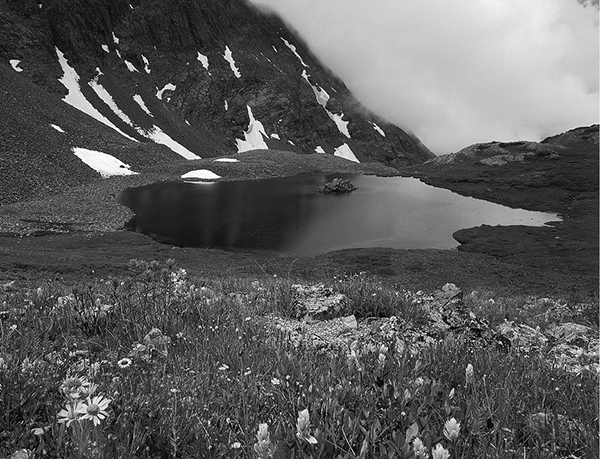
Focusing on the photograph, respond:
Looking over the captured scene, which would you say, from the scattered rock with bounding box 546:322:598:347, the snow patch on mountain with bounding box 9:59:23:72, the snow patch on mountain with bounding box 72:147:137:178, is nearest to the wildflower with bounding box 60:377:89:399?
the scattered rock with bounding box 546:322:598:347

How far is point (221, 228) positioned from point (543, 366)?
5035 cm

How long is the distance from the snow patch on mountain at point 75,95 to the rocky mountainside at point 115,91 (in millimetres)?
412

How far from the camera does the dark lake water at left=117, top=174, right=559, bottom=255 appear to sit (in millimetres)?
49188

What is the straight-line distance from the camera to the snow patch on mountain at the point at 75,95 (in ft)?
400

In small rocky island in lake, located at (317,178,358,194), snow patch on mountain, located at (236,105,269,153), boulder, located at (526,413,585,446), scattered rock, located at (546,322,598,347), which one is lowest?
scattered rock, located at (546,322,598,347)

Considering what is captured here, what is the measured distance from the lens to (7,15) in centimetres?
13375

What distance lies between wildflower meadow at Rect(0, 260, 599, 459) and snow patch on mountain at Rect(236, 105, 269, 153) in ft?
572

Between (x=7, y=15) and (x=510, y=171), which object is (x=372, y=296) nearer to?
(x=510, y=171)

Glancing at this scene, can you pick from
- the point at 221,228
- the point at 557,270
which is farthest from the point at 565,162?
the point at 221,228

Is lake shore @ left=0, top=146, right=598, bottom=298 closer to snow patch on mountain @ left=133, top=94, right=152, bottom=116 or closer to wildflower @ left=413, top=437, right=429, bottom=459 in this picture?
wildflower @ left=413, top=437, right=429, bottom=459

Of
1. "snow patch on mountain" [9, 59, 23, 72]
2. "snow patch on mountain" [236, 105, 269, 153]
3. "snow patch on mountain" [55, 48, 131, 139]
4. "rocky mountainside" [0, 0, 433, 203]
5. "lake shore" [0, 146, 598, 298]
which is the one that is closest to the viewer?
"lake shore" [0, 146, 598, 298]

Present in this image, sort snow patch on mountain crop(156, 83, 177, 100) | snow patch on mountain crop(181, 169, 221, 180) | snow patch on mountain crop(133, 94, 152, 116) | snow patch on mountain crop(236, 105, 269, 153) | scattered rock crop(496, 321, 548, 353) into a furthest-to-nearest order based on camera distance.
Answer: snow patch on mountain crop(236, 105, 269, 153), snow patch on mountain crop(156, 83, 177, 100), snow patch on mountain crop(133, 94, 152, 116), snow patch on mountain crop(181, 169, 221, 180), scattered rock crop(496, 321, 548, 353)

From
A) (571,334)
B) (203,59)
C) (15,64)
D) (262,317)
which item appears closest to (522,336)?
(571,334)

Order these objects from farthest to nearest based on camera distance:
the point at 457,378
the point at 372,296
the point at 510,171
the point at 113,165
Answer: the point at 510,171, the point at 113,165, the point at 372,296, the point at 457,378
